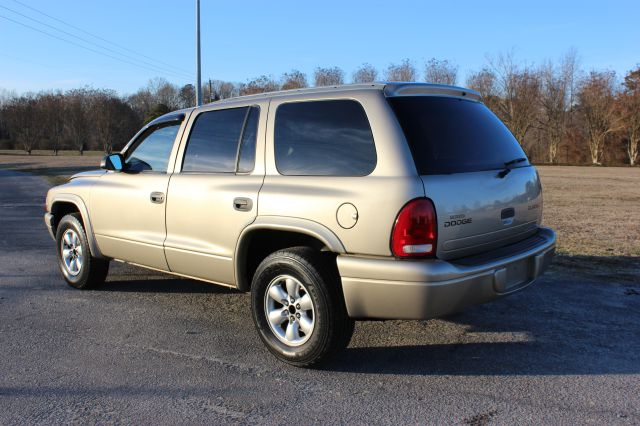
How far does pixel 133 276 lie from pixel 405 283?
4.14 m

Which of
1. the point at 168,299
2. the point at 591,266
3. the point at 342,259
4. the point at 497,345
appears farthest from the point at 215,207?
the point at 591,266

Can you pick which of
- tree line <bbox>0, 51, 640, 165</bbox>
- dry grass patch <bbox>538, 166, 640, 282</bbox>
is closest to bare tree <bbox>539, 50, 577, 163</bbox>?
tree line <bbox>0, 51, 640, 165</bbox>

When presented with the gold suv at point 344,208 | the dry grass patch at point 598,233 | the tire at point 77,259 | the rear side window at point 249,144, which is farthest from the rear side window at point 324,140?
the dry grass patch at point 598,233

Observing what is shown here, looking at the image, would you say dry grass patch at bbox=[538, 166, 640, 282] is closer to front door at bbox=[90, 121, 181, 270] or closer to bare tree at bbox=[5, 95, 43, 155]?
front door at bbox=[90, 121, 181, 270]

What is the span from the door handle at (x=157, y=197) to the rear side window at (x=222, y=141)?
1.00 ft

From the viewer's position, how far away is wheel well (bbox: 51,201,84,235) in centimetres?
603

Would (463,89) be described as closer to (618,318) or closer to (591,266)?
(618,318)

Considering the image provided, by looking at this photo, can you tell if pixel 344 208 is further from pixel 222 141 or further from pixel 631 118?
pixel 631 118

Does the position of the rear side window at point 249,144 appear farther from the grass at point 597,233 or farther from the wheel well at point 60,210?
the grass at point 597,233

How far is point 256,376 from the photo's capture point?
3615 millimetres

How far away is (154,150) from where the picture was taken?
16.8 feet

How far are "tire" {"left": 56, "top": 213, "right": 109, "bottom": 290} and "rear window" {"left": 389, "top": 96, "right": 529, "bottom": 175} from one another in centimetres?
366

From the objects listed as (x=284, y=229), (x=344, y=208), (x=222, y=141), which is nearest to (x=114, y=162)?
(x=222, y=141)

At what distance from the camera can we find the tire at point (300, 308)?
11.6ft
